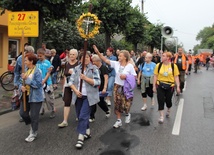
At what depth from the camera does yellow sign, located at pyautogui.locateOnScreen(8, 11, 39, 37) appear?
7949 millimetres

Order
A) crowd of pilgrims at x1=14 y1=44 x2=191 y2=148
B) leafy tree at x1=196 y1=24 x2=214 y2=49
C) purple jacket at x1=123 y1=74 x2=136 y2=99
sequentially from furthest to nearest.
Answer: leafy tree at x1=196 y1=24 x2=214 y2=49
purple jacket at x1=123 y1=74 x2=136 y2=99
crowd of pilgrims at x1=14 y1=44 x2=191 y2=148

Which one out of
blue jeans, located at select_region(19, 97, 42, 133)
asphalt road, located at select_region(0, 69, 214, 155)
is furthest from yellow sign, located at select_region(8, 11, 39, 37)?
blue jeans, located at select_region(19, 97, 42, 133)

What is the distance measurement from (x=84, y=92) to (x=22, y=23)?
3493 mm

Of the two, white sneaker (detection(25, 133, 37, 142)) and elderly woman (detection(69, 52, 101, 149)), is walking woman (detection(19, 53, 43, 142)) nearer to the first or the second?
white sneaker (detection(25, 133, 37, 142))

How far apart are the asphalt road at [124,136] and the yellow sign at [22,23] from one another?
2.21 meters

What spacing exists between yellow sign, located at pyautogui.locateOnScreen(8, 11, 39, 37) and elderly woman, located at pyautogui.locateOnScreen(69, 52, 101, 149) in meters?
2.91

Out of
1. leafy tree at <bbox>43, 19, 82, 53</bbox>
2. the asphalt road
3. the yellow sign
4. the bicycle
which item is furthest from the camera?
leafy tree at <bbox>43, 19, 82, 53</bbox>

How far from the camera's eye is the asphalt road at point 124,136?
207 inches

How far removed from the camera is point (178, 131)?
6.55 metres

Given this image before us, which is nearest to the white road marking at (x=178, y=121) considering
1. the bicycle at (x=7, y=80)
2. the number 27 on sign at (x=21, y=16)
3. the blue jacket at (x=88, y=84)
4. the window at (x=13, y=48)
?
the blue jacket at (x=88, y=84)

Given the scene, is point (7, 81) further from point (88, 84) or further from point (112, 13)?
point (88, 84)

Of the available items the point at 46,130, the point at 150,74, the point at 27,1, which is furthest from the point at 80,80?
the point at 27,1

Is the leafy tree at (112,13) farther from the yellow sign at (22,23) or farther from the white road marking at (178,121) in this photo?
the yellow sign at (22,23)

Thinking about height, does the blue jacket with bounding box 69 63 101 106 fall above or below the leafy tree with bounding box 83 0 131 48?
below
